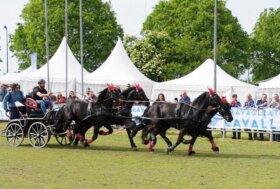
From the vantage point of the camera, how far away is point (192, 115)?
18.3m

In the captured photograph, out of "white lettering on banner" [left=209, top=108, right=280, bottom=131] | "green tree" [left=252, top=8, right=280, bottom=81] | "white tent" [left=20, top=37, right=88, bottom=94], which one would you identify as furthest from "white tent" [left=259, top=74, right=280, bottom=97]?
"green tree" [left=252, top=8, right=280, bottom=81]

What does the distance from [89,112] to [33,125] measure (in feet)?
5.75

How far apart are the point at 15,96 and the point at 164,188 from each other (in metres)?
10.0

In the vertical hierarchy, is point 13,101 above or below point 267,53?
below

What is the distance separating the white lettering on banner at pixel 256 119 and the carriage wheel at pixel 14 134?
722 centimetres

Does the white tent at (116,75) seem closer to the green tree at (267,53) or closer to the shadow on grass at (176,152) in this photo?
the shadow on grass at (176,152)

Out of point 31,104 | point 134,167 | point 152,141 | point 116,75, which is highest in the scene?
point 116,75

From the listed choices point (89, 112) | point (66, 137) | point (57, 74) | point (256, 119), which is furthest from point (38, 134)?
point (57, 74)

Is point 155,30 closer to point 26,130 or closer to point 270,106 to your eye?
point 270,106

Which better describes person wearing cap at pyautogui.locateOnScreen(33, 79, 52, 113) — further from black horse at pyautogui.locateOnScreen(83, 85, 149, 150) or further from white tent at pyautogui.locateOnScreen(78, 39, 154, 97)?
white tent at pyautogui.locateOnScreen(78, 39, 154, 97)

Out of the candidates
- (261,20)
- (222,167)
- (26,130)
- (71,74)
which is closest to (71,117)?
(26,130)

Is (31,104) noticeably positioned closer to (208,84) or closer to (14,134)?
(14,134)

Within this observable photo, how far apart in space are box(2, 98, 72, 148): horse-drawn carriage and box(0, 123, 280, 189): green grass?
35 centimetres

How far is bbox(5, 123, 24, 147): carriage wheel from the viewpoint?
67.6 ft
